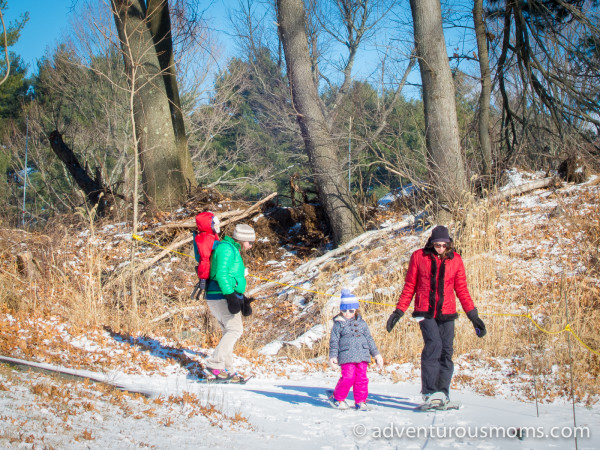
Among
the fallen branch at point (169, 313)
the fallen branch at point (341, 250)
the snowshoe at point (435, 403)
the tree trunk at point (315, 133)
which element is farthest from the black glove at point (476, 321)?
the tree trunk at point (315, 133)

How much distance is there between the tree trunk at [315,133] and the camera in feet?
34.7

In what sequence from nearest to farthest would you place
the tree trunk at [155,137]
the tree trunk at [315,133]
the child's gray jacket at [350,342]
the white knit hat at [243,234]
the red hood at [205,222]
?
the child's gray jacket at [350,342]
the white knit hat at [243,234]
the red hood at [205,222]
the tree trunk at [315,133]
the tree trunk at [155,137]

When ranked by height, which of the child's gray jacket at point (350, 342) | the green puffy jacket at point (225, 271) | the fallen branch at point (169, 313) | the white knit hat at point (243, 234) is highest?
the white knit hat at point (243, 234)

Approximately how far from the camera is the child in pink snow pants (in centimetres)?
458

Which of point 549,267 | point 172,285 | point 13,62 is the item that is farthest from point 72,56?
point 549,267

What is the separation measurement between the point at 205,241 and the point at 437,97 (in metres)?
5.98

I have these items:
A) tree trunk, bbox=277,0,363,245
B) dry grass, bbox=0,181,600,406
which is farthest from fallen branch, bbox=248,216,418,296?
tree trunk, bbox=277,0,363,245

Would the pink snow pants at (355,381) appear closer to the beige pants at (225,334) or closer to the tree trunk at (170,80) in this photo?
the beige pants at (225,334)

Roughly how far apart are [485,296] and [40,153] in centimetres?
1993

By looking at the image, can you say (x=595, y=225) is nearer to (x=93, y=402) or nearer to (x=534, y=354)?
(x=534, y=354)

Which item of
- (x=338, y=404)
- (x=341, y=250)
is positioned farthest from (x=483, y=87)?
(x=338, y=404)

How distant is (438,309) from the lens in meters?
4.71

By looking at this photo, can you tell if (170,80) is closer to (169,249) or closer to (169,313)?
(169,249)

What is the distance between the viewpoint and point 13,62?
27766 mm
